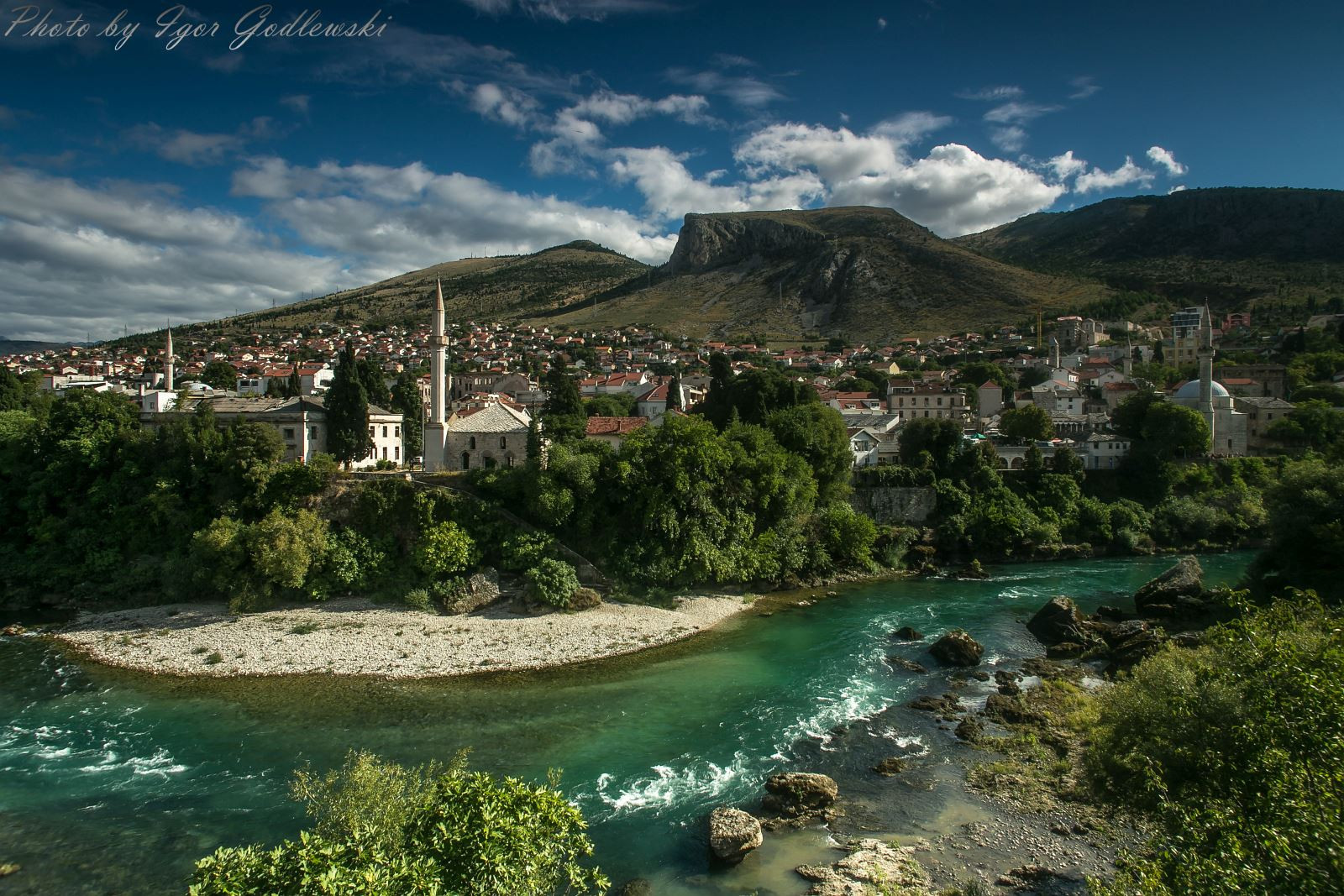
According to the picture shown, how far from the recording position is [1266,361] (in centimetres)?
6191

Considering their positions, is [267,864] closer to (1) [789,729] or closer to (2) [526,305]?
(1) [789,729]

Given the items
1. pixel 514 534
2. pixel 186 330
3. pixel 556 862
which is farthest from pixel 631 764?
pixel 186 330

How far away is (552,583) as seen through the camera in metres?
23.6

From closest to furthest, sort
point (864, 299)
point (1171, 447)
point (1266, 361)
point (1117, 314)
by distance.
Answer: point (1171, 447) < point (1266, 361) < point (1117, 314) < point (864, 299)

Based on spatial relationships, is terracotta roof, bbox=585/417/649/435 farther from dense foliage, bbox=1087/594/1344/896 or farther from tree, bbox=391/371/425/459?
dense foliage, bbox=1087/594/1344/896

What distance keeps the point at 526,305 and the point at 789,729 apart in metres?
138

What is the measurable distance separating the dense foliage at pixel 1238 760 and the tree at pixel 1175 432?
3006 centimetres

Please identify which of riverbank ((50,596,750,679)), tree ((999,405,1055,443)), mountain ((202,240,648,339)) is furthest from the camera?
mountain ((202,240,648,339))

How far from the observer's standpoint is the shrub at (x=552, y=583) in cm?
2341

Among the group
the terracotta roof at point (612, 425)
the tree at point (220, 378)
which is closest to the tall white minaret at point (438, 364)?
the terracotta roof at point (612, 425)

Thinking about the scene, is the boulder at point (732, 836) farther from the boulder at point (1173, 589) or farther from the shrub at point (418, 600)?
the boulder at point (1173, 589)

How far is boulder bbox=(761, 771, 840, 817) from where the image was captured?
12.6 meters

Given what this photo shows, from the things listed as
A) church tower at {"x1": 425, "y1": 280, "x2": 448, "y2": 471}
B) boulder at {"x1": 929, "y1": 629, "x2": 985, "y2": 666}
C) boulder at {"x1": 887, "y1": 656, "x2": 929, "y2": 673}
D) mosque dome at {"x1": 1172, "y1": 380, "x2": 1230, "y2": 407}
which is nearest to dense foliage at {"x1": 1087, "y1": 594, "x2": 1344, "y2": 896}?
boulder at {"x1": 887, "y1": 656, "x2": 929, "y2": 673}

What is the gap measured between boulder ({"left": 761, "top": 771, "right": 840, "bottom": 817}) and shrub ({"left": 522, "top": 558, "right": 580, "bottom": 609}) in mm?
11831
